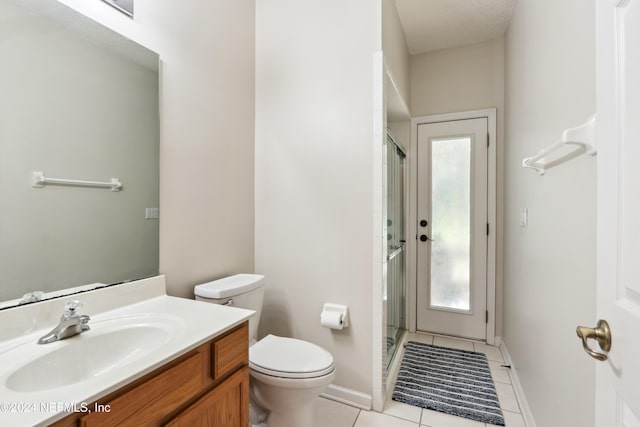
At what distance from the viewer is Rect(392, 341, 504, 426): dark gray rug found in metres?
1.82

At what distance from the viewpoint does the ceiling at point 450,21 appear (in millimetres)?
2271

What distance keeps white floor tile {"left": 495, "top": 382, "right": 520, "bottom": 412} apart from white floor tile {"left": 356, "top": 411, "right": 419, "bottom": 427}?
65 cm

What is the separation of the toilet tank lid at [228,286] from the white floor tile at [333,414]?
0.82 m

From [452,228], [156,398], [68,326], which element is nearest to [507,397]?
[452,228]

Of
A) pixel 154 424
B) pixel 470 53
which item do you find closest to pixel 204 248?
pixel 154 424

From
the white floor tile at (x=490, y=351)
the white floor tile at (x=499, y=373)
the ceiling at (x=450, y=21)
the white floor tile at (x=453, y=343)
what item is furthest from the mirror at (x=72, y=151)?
the white floor tile at (x=490, y=351)

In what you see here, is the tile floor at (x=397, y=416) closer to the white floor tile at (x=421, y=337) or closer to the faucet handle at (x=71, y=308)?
the white floor tile at (x=421, y=337)

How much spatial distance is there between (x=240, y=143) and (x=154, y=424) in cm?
158

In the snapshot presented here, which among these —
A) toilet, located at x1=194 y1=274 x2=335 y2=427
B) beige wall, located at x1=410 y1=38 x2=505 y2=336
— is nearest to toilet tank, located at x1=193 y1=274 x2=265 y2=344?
toilet, located at x1=194 y1=274 x2=335 y2=427

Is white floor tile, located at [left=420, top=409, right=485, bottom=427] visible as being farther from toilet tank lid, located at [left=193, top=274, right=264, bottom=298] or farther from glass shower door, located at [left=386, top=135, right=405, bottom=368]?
toilet tank lid, located at [left=193, top=274, right=264, bottom=298]

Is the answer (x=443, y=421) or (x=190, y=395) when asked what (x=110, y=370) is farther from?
(x=443, y=421)

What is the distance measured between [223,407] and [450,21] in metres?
3.09

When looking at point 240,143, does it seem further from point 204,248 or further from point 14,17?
point 14,17

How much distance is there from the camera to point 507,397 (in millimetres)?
1945
